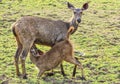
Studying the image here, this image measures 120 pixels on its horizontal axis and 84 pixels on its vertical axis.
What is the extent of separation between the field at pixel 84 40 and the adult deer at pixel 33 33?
543mm

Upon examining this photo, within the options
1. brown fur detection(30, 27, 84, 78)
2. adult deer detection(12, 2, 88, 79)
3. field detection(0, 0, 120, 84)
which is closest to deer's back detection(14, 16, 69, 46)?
adult deer detection(12, 2, 88, 79)

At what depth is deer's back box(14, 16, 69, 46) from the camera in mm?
9648

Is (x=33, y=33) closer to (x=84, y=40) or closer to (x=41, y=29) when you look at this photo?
(x=41, y=29)

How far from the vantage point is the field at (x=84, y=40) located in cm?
956

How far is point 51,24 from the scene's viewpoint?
10.5 m

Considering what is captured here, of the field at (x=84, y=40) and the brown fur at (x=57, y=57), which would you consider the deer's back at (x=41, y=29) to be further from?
the field at (x=84, y=40)

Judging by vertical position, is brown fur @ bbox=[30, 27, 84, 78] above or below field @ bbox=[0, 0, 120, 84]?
above

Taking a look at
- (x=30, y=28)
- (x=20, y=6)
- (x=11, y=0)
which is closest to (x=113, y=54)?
(x=30, y=28)

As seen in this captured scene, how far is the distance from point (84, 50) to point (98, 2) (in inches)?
285

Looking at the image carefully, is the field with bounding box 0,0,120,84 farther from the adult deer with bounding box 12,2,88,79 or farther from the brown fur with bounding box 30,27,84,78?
the adult deer with bounding box 12,2,88,79

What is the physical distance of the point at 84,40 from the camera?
43.0 ft

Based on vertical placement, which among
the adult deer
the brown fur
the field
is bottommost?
the field

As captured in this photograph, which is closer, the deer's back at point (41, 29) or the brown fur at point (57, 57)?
the brown fur at point (57, 57)

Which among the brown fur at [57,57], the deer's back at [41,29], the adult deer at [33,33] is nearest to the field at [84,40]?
the brown fur at [57,57]
